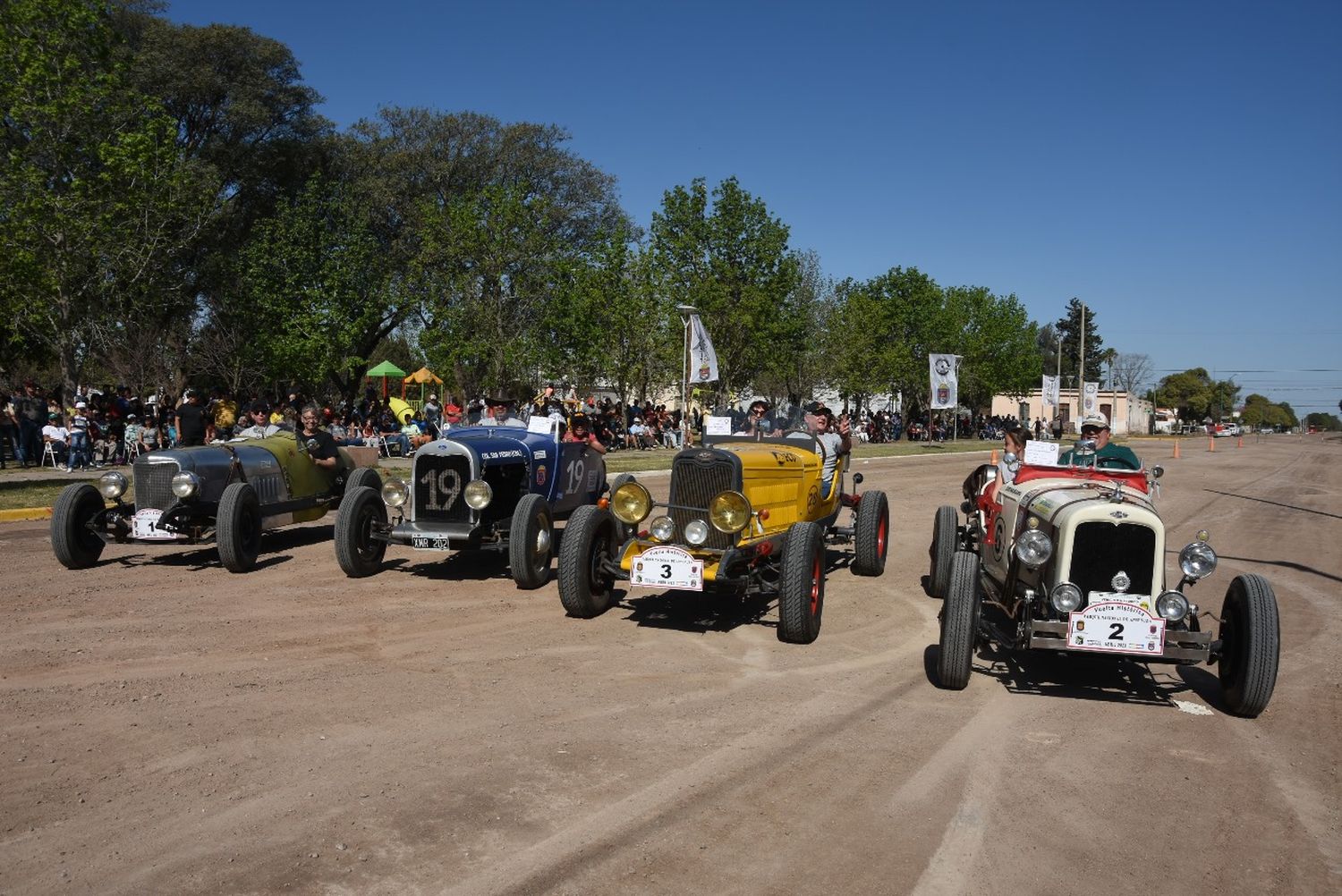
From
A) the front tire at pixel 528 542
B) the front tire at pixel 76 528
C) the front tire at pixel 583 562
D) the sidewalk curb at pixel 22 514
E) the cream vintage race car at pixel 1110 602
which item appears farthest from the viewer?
the sidewalk curb at pixel 22 514

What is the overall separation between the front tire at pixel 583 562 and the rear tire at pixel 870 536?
11.0 feet

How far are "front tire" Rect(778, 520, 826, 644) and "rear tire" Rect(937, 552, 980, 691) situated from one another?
1289 millimetres

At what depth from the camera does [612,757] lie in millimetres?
5398

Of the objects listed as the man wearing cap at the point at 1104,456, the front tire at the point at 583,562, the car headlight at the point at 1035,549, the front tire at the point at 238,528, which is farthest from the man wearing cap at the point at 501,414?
the car headlight at the point at 1035,549

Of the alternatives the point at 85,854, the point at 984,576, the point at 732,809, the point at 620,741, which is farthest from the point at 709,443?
the point at 85,854

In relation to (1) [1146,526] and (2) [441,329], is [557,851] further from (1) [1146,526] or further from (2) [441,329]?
(2) [441,329]

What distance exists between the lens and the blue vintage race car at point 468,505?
9656mm

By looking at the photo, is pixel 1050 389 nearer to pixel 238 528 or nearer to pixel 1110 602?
pixel 238 528

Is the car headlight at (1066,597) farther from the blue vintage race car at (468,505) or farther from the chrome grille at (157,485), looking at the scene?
the chrome grille at (157,485)

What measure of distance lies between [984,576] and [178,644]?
6.45m

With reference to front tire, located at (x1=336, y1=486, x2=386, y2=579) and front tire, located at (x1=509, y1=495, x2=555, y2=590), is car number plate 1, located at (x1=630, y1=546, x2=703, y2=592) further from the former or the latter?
front tire, located at (x1=336, y1=486, x2=386, y2=579)

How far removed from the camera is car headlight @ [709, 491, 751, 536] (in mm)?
8016

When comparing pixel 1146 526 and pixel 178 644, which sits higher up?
pixel 1146 526

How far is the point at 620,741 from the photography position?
18.5 ft
